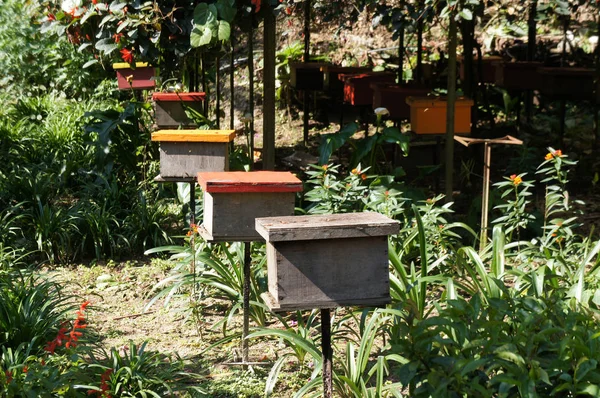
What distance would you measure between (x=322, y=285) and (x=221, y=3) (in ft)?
10.3

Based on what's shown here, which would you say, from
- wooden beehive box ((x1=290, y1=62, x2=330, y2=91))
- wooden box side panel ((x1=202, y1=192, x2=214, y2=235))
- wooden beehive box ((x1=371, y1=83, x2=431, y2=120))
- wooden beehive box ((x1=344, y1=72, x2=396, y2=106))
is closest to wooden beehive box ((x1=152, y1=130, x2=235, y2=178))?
wooden box side panel ((x1=202, y1=192, x2=214, y2=235))

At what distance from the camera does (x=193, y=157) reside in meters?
4.77

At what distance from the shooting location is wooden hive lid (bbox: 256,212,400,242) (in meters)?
2.69

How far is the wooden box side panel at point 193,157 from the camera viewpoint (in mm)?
4758

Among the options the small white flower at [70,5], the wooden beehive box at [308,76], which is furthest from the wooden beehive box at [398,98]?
the small white flower at [70,5]

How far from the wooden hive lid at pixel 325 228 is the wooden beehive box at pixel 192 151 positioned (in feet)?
6.40

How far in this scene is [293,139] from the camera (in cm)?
1002

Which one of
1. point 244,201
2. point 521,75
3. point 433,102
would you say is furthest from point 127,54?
point 521,75

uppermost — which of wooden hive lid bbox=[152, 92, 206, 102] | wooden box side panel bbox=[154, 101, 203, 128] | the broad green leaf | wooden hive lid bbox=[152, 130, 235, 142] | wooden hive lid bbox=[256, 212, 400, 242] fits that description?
the broad green leaf

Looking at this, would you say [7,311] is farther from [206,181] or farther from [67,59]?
[67,59]

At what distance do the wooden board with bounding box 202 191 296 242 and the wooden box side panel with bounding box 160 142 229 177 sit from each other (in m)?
1.18

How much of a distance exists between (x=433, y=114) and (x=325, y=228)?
3.31m

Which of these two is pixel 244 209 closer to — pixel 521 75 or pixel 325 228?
pixel 325 228

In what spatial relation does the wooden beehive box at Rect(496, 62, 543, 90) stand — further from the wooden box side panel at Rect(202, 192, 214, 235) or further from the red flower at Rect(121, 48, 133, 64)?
the wooden box side panel at Rect(202, 192, 214, 235)
